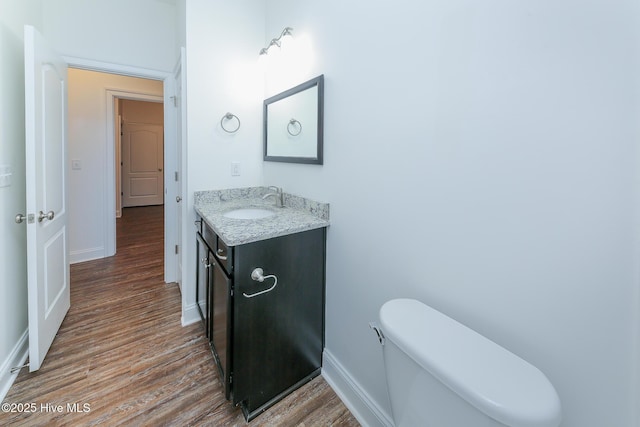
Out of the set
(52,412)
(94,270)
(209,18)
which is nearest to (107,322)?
(52,412)

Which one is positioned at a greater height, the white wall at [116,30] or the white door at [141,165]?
the white wall at [116,30]

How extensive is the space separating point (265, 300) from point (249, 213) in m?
0.62

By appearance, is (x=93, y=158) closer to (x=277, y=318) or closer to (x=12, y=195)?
(x=12, y=195)

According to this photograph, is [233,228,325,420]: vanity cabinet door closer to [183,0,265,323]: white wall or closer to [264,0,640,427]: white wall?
[264,0,640,427]: white wall

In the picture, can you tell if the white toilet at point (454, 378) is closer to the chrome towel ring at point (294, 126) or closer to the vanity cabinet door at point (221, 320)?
the vanity cabinet door at point (221, 320)

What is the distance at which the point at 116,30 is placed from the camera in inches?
93.2

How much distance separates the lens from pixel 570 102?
0.70 m

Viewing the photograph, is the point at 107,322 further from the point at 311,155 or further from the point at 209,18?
the point at 209,18

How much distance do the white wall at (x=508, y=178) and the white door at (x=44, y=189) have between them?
5.30ft

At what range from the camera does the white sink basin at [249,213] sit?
1725mm

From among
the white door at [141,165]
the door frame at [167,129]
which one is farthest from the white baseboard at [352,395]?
the white door at [141,165]

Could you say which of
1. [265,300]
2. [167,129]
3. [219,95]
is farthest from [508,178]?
[167,129]

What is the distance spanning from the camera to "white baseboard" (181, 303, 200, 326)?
6.93ft

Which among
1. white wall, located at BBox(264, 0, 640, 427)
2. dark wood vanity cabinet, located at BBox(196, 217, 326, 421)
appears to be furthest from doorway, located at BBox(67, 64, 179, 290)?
white wall, located at BBox(264, 0, 640, 427)
